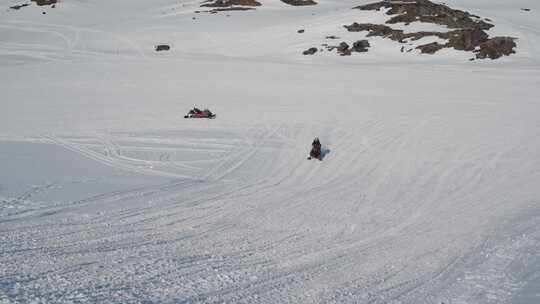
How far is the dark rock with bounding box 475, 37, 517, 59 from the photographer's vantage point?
140 ft

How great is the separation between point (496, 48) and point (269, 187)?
3608 centimetres

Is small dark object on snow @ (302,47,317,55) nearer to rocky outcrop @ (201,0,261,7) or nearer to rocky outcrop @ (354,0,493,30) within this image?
rocky outcrop @ (354,0,493,30)

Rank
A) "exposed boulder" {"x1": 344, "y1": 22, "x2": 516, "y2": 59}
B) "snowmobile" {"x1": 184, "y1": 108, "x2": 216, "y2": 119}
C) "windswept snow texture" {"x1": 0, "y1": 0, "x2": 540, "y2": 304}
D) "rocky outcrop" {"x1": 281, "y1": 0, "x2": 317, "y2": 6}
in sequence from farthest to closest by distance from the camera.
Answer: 1. "rocky outcrop" {"x1": 281, "y1": 0, "x2": 317, "y2": 6}
2. "exposed boulder" {"x1": 344, "y1": 22, "x2": 516, "y2": 59}
3. "snowmobile" {"x1": 184, "y1": 108, "x2": 216, "y2": 119}
4. "windswept snow texture" {"x1": 0, "y1": 0, "x2": 540, "y2": 304}

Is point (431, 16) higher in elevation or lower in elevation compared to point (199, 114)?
lower

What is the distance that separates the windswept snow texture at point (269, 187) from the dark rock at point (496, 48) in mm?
5619

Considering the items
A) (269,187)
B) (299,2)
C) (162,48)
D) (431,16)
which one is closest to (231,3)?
(299,2)

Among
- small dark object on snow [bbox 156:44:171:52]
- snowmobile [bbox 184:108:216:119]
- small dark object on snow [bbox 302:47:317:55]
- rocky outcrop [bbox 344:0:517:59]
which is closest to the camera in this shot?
snowmobile [bbox 184:108:216:119]

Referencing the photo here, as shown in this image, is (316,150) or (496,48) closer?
(316,150)

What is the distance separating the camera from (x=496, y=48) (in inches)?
1706

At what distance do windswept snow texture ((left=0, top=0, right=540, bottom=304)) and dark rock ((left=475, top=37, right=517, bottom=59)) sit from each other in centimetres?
562

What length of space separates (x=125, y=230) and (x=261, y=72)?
28.7 metres

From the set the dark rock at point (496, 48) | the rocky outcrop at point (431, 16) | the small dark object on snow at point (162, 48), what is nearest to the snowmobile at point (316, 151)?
the dark rock at point (496, 48)

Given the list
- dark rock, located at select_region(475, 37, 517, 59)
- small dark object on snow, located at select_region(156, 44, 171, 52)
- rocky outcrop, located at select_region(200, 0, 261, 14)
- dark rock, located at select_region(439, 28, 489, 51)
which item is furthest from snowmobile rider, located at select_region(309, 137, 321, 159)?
rocky outcrop, located at select_region(200, 0, 261, 14)

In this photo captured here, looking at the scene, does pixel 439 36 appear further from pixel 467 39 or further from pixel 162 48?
pixel 162 48
